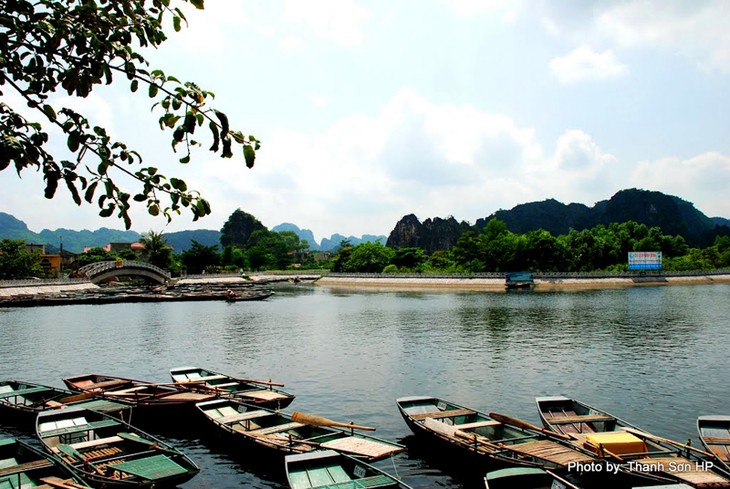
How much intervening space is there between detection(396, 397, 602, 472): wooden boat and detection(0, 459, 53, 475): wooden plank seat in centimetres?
1341

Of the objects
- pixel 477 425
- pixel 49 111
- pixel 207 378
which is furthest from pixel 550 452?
pixel 207 378

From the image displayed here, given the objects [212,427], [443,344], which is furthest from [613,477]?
[443,344]

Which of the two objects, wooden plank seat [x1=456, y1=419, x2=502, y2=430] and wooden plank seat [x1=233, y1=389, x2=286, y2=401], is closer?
wooden plank seat [x1=456, y1=419, x2=502, y2=430]

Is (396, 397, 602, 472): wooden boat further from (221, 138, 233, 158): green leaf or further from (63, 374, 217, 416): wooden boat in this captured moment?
(221, 138, 233, 158): green leaf

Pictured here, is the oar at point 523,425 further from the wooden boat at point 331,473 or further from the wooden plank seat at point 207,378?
the wooden plank seat at point 207,378

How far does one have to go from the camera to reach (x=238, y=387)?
29.3 m

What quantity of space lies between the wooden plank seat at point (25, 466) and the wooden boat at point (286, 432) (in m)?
6.51

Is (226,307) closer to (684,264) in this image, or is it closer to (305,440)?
(305,440)

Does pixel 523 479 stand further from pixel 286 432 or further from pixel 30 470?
pixel 30 470

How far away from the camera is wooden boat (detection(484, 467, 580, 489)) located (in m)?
15.8

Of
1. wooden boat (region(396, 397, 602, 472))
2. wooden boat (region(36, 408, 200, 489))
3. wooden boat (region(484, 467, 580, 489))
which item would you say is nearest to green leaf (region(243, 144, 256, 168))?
wooden boat (region(484, 467, 580, 489))

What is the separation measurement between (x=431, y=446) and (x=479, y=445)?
9.99 ft

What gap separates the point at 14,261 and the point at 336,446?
141879mm

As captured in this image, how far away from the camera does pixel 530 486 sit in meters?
16.0
